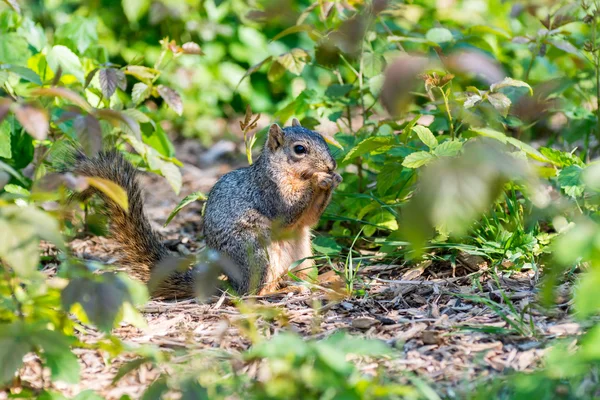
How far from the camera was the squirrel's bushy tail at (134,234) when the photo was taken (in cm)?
361

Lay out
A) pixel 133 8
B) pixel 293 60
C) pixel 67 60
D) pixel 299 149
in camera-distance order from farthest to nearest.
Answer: pixel 133 8, pixel 293 60, pixel 67 60, pixel 299 149

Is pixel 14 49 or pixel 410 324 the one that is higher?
pixel 14 49

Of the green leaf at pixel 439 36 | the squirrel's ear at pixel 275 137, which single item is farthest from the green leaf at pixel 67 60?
the green leaf at pixel 439 36

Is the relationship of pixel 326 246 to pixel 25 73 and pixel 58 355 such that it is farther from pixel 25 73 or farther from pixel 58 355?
pixel 58 355

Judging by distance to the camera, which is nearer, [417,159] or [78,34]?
[417,159]

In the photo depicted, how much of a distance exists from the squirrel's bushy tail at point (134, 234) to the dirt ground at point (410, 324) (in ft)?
0.53

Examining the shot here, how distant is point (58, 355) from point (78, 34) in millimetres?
2732

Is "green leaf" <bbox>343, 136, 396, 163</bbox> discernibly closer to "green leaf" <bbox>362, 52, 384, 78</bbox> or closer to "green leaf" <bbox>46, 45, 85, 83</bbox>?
"green leaf" <bbox>362, 52, 384, 78</bbox>

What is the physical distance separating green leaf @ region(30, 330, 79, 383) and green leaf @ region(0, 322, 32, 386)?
0.11 ft

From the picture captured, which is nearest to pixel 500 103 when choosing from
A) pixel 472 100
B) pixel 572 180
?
pixel 472 100

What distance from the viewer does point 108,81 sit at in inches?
145

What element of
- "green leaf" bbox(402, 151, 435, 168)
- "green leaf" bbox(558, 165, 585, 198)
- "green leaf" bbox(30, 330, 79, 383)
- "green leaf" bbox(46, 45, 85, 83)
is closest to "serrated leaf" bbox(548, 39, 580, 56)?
"green leaf" bbox(558, 165, 585, 198)

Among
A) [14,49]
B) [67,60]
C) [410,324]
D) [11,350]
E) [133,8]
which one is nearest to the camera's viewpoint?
[11,350]

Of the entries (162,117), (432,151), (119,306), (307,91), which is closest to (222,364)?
(119,306)
